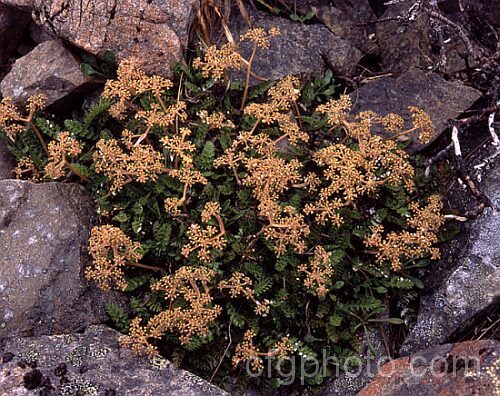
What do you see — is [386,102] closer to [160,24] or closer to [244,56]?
[244,56]

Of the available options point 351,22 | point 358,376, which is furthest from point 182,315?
point 351,22

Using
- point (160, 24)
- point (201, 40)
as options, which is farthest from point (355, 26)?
point (160, 24)

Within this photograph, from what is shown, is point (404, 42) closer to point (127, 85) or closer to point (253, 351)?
point (127, 85)

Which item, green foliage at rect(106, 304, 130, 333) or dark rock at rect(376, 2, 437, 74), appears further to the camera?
dark rock at rect(376, 2, 437, 74)

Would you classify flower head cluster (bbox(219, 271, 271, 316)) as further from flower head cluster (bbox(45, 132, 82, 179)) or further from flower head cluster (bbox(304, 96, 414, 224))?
flower head cluster (bbox(45, 132, 82, 179))

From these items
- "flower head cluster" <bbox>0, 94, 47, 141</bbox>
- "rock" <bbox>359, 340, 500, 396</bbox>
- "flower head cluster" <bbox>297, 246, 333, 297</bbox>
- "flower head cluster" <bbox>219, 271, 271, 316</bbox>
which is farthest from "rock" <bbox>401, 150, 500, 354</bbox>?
"flower head cluster" <bbox>0, 94, 47, 141</bbox>

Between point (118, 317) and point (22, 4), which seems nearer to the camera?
point (118, 317)
